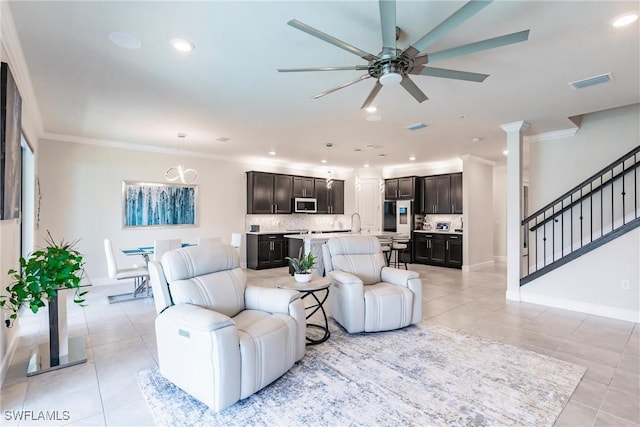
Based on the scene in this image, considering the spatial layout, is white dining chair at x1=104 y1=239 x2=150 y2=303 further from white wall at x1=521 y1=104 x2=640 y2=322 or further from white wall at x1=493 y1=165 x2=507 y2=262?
white wall at x1=493 y1=165 x2=507 y2=262

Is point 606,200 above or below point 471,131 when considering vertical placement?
below

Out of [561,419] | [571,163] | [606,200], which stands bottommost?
[561,419]

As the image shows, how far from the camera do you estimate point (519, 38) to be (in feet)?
6.65

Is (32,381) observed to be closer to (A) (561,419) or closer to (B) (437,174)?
(A) (561,419)

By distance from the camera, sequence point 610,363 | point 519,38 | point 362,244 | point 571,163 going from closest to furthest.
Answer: point 519,38 → point 610,363 → point 362,244 → point 571,163

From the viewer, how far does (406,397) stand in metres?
2.35

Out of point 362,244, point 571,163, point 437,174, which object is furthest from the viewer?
point 437,174

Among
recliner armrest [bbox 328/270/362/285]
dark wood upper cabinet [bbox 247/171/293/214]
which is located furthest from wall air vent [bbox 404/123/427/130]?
dark wood upper cabinet [bbox 247/171/293/214]

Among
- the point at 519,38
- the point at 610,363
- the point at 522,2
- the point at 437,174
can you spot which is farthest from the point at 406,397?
Answer: the point at 437,174

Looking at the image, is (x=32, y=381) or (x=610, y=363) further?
(x=610, y=363)

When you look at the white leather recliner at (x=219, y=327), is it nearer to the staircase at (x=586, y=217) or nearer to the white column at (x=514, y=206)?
the white column at (x=514, y=206)

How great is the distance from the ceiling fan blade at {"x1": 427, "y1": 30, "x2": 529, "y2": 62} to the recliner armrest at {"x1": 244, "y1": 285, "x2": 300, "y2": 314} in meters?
2.19

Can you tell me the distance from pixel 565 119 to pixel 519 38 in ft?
11.6

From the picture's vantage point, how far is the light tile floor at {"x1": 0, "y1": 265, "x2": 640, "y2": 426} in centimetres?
223
